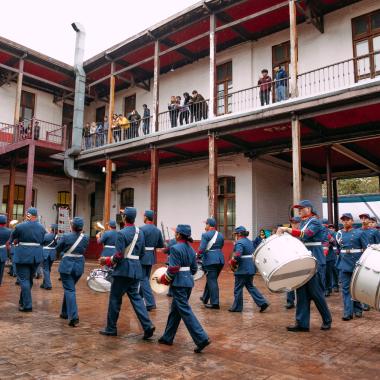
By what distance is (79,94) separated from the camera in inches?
691

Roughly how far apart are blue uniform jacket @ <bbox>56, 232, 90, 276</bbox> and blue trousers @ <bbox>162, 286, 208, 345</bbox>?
1.99 m

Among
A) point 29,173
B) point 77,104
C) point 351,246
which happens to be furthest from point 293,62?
point 29,173

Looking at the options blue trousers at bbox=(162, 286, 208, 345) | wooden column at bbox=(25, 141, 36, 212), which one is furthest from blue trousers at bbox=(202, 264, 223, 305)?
wooden column at bbox=(25, 141, 36, 212)

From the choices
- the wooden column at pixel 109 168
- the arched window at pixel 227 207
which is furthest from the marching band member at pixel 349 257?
the wooden column at pixel 109 168

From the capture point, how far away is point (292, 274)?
5.11m

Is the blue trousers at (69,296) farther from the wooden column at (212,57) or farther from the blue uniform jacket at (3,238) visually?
the wooden column at (212,57)

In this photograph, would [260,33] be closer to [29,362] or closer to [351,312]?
[351,312]

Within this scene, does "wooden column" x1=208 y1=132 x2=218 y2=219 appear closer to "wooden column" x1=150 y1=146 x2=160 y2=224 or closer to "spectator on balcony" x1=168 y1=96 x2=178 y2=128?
"wooden column" x1=150 y1=146 x2=160 y2=224

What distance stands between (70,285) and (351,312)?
4.33m

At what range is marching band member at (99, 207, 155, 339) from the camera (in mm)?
5004

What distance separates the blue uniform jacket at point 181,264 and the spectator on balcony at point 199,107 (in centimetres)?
996

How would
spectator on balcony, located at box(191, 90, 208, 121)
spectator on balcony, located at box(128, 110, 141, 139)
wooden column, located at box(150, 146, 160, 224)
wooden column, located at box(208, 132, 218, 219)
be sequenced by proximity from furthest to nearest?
spectator on balcony, located at box(128, 110, 141, 139), spectator on balcony, located at box(191, 90, 208, 121), wooden column, located at box(150, 146, 160, 224), wooden column, located at box(208, 132, 218, 219)

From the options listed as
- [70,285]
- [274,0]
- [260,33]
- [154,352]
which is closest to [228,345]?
[154,352]

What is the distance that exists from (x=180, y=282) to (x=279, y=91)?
8.72 metres
